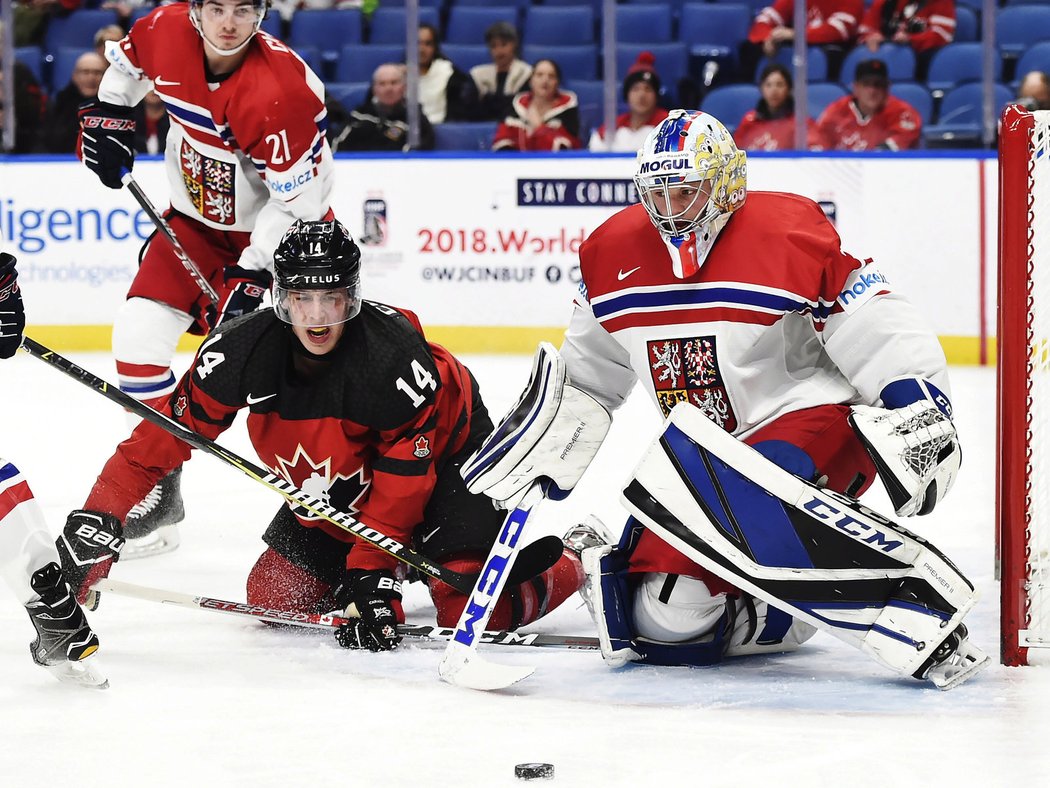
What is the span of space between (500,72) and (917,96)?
68.2 inches

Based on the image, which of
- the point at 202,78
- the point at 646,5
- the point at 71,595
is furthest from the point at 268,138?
the point at 646,5

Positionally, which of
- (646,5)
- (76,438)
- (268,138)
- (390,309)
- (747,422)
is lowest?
(76,438)

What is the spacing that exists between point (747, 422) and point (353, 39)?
469 centimetres

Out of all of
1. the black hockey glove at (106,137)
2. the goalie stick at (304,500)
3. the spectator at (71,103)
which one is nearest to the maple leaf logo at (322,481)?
the goalie stick at (304,500)

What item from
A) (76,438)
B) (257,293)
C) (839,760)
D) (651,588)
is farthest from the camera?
(76,438)

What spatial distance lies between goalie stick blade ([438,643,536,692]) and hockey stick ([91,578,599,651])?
15 centimetres

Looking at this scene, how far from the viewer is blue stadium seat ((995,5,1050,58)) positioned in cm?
644

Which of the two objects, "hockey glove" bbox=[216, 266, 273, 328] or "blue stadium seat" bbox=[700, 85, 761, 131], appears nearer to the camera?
"hockey glove" bbox=[216, 266, 273, 328]

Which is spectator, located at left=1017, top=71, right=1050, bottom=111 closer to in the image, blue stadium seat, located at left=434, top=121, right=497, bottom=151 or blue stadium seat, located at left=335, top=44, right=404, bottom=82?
blue stadium seat, located at left=434, top=121, right=497, bottom=151

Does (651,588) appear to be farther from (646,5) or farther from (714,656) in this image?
(646,5)

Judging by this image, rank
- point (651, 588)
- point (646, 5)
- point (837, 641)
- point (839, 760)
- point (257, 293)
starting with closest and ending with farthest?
point (839, 760) → point (651, 588) → point (837, 641) → point (257, 293) → point (646, 5)

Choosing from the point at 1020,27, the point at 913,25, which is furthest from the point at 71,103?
the point at 1020,27


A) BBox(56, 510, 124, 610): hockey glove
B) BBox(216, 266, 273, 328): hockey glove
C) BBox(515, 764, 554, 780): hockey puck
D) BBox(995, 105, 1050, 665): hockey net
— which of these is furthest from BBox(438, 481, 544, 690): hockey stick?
BBox(216, 266, 273, 328): hockey glove

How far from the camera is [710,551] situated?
8.50ft
